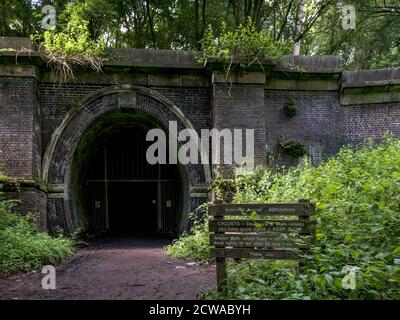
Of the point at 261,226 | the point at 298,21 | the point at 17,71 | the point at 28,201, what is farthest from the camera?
the point at 298,21

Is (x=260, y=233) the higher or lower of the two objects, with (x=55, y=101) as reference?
lower

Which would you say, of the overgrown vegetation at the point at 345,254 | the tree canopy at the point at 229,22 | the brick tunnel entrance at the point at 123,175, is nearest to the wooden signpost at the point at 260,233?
the overgrown vegetation at the point at 345,254

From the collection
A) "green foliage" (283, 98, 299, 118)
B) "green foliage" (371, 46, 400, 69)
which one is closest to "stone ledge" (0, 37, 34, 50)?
"green foliage" (283, 98, 299, 118)

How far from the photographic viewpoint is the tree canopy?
15805 millimetres

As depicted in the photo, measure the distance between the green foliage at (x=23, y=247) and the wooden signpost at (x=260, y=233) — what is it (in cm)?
387

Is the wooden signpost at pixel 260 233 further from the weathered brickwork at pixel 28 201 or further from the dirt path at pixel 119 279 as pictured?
the weathered brickwork at pixel 28 201

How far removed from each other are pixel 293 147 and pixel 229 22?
919 cm

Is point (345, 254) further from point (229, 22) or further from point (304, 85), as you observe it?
point (229, 22)

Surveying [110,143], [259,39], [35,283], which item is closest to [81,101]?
[110,143]

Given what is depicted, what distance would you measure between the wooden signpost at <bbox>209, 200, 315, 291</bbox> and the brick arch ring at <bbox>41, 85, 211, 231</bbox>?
5.64m

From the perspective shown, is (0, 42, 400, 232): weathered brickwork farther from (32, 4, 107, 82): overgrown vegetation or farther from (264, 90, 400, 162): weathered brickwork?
(32, 4, 107, 82): overgrown vegetation

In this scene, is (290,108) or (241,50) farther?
(290,108)

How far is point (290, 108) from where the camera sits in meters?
11.5

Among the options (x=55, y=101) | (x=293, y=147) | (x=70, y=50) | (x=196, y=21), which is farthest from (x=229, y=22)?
(x=55, y=101)
